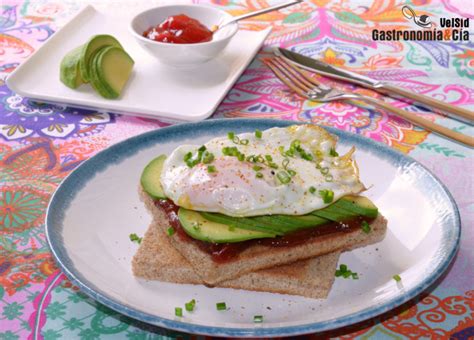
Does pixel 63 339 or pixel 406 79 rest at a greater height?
pixel 63 339

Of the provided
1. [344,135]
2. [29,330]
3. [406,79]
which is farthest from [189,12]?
[29,330]

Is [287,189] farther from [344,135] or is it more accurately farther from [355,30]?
[355,30]

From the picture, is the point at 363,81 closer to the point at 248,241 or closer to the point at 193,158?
the point at 193,158

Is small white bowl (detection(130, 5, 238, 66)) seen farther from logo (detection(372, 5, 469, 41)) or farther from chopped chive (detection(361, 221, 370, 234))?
chopped chive (detection(361, 221, 370, 234))


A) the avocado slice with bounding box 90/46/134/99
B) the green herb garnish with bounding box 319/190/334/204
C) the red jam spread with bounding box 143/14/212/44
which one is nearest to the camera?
the green herb garnish with bounding box 319/190/334/204

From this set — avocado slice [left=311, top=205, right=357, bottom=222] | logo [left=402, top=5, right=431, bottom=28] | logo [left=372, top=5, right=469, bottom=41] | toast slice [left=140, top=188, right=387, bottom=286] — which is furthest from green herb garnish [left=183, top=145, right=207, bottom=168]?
logo [left=402, top=5, right=431, bottom=28]

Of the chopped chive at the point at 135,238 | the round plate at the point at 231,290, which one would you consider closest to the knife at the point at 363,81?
the round plate at the point at 231,290

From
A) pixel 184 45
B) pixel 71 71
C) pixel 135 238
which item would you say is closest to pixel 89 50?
pixel 71 71

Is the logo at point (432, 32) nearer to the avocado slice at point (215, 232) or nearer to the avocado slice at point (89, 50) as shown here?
the avocado slice at point (89, 50)
